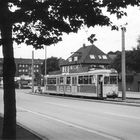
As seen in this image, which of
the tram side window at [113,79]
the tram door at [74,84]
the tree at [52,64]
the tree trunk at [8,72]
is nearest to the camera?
the tree trunk at [8,72]

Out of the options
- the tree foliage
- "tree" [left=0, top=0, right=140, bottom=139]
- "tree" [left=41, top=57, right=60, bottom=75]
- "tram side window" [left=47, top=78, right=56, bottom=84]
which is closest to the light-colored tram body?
"tram side window" [left=47, top=78, right=56, bottom=84]

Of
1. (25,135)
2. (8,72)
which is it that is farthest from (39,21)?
(25,135)

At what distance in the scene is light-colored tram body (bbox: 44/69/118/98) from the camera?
41.6 m

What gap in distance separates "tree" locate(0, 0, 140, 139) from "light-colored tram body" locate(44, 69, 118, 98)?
99.1 feet

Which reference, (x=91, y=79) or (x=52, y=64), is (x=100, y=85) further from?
(x=52, y=64)

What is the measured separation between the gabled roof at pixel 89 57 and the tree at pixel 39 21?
111127 millimetres

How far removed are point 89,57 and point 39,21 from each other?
381ft

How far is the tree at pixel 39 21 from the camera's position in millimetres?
9625

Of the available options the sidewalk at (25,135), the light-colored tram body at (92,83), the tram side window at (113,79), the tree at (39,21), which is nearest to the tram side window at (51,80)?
the light-colored tram body at (92,83)

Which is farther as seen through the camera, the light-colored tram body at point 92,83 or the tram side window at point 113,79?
the tram side window at point 113,79

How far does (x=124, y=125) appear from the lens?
17.4 meters

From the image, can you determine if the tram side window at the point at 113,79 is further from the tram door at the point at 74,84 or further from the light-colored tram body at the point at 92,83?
the tram door at the point at 74,84

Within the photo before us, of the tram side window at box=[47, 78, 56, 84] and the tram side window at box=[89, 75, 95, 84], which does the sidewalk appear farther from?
the tram side window at box=[47, 78, 56, 84]

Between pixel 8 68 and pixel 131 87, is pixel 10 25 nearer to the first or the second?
pixel 8 68
